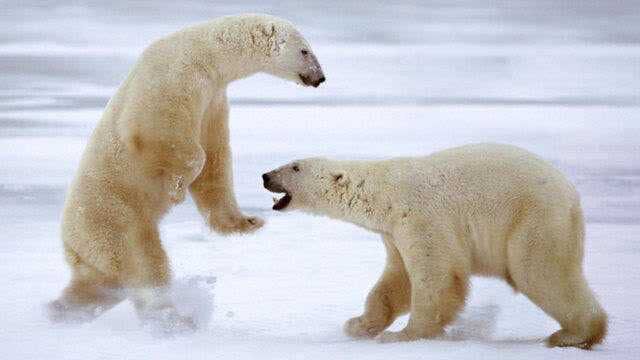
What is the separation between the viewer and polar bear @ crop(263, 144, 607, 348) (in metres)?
3.94

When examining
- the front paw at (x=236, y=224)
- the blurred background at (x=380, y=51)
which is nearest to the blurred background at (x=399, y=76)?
the blurred background at (x=380, y=51)

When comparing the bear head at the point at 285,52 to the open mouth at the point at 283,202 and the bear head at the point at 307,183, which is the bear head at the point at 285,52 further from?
the open mouth at the point at 283,202

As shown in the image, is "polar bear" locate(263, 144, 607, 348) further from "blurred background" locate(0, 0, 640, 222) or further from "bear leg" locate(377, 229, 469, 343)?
"blurred background" locate(0, 0, 640, 222)

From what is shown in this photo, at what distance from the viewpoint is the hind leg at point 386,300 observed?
4.34 meters

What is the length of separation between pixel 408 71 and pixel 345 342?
11162mm

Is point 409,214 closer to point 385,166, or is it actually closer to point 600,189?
point 385,166

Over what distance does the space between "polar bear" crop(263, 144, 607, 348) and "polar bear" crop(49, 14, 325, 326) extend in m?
0.68

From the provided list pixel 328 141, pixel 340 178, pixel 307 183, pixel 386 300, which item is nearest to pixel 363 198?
pixel 340 178

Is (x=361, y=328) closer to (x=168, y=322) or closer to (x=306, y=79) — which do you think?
(x=168, y=322)

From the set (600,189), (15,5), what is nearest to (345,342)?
(600,189)

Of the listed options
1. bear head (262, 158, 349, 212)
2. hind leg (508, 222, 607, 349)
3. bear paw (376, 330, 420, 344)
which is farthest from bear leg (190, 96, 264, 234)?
hind leg (508, 222, 607, 349)

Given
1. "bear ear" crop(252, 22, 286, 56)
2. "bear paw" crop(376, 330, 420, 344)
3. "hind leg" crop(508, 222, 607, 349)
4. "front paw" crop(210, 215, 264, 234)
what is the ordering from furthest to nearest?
"front paw" crop(210, 215, 264, 234) < "bear ear" crop(252, 22, 286, 56) < "bear paw" crop(376, 330, 420, 344) < "hind leg" crop(508, 222, 607, 349)

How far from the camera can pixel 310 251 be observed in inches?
228

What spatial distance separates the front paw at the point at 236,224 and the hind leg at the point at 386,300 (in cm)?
83
